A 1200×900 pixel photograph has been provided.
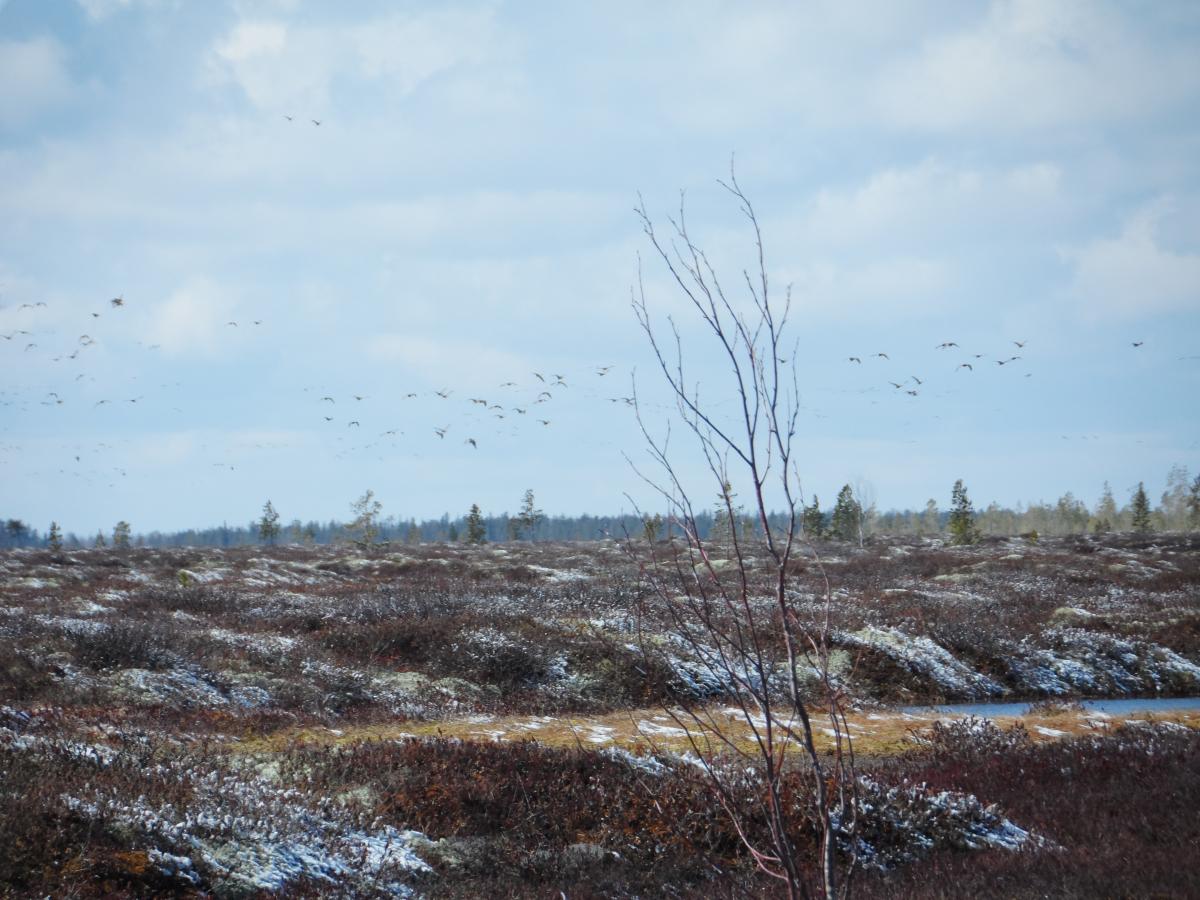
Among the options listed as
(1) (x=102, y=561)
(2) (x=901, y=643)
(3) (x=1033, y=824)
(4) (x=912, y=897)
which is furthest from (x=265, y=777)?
(1) (x=102, y=561)

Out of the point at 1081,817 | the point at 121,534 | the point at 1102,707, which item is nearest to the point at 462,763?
the point at 1081,817

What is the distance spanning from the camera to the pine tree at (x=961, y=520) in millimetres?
67875

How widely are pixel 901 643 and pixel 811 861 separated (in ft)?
46.3

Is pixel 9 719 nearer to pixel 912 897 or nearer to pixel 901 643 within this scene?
pixel 912 897

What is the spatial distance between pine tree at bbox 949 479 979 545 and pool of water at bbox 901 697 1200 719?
50798 millimetres

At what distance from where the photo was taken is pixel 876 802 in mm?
8539

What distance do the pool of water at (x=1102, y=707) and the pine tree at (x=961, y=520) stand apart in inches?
2000

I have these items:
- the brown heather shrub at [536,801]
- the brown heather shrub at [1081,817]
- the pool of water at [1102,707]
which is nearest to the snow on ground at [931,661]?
the pool of water at [1102,707]

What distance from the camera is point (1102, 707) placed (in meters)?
18.3

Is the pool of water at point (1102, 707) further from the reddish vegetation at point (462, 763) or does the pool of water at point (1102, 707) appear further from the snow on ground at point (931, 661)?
the reddish vegetation at point (462, 763)

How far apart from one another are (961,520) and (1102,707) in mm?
53807

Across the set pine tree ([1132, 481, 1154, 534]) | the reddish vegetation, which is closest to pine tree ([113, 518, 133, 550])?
the reddish vegetation

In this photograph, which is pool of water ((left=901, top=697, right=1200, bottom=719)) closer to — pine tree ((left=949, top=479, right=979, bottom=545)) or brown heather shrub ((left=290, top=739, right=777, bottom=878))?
brown heather shrub ((left=290, top=739, right=777, bottom=878))

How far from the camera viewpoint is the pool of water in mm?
17453
